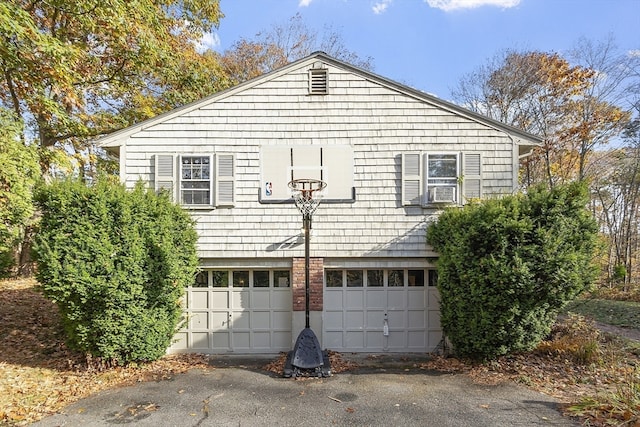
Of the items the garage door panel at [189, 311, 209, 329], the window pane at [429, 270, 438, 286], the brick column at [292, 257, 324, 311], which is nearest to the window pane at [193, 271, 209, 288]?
the garage door panel at [189, 311, 209, 329]

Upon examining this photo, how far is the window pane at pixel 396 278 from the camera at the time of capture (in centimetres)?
831

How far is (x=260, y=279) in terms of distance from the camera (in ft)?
27.2

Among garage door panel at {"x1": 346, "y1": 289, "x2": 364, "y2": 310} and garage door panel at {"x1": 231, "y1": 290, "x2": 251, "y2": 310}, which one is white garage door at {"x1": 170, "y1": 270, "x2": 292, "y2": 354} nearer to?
garage door panel at {"x1": 231, "y1": 290, "x2": 251, "y2": 310}

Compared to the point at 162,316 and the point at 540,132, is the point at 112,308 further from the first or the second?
the point at 540,132

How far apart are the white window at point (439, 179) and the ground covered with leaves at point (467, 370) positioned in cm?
351

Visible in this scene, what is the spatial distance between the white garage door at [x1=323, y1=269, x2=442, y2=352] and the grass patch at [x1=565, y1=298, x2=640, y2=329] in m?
4.27

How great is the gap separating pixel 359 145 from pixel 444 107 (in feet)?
7.25

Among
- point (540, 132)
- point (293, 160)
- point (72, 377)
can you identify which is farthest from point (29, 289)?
point (540, 132)

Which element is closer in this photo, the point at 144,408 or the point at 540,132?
the point at 144,408

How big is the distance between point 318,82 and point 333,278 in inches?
185

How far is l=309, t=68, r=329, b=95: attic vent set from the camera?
8.17m

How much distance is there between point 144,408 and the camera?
17.2 ft

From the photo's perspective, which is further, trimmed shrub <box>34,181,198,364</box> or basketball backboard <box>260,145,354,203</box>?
basketball backboard <box>260,145,354,203</box>

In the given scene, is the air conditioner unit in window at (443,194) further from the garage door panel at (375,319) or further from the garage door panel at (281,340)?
the garage door panel at (281,340)
